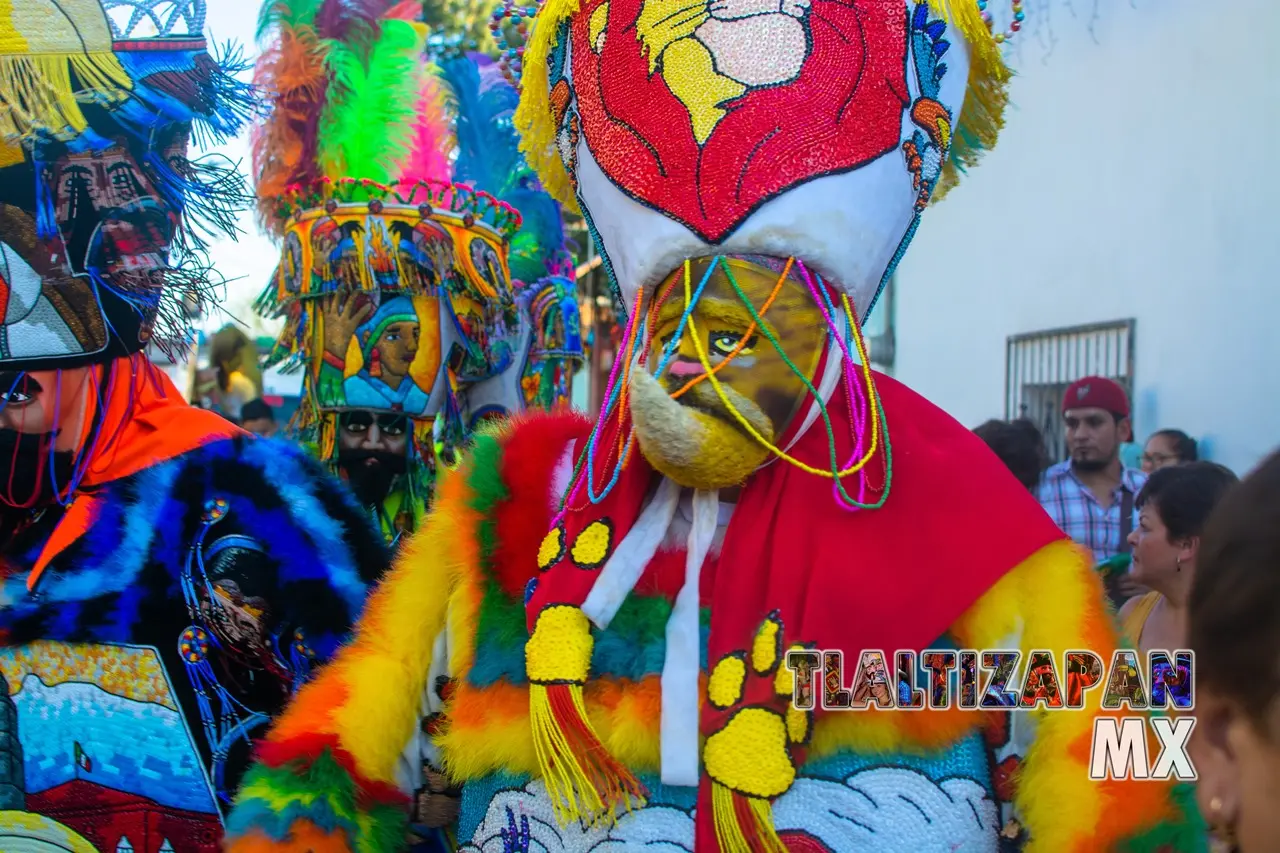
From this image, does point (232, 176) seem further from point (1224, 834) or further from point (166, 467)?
point (1224, 834)

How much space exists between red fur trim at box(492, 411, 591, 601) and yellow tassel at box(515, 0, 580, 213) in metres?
0.47

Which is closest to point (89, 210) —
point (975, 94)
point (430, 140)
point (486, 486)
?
point (486, 486)

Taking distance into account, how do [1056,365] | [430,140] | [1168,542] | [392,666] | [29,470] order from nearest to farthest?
[392,666], [29,470], [1168,542], [430,140], [1056,365]

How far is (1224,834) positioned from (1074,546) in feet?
2.55

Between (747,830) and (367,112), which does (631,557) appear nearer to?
(747,830)

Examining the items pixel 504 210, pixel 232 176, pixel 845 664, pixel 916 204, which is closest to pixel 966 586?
pixel 845 664

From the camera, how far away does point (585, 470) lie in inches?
72.5

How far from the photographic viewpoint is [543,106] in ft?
6.62

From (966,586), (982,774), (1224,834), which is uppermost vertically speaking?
(966,586)

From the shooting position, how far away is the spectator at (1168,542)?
3105 mm

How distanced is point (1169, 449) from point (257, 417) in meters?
5.61

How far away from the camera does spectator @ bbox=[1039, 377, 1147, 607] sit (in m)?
4.72

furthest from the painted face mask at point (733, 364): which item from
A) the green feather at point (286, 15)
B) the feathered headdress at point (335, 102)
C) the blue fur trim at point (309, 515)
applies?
the green feather at point (286, 15)

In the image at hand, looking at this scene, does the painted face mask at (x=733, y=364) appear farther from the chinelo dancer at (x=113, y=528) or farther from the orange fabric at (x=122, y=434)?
the orange fabric at (x=122, y=434)
